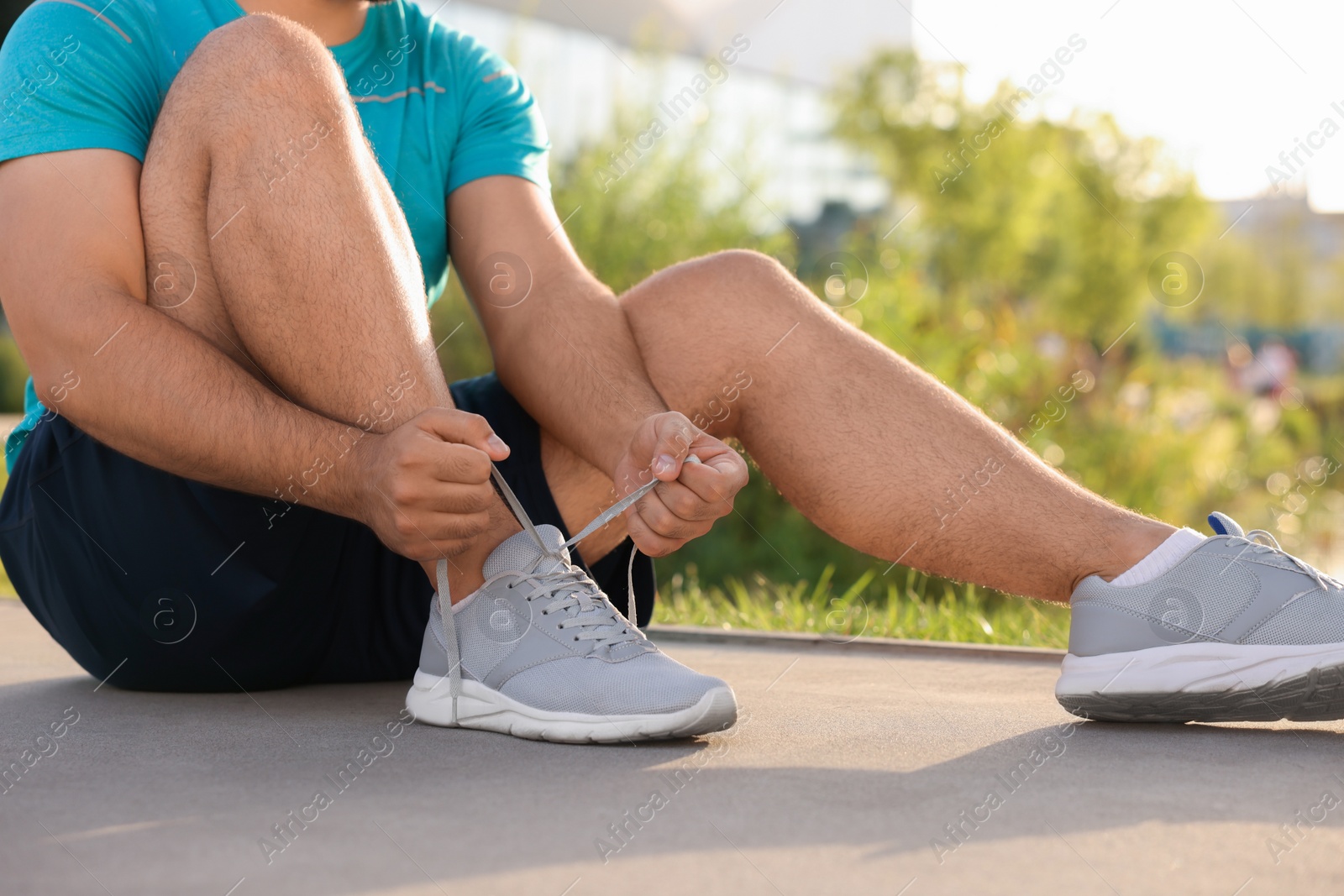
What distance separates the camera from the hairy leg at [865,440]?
1.71 meters

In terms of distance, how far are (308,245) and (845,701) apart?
1078 millimetres

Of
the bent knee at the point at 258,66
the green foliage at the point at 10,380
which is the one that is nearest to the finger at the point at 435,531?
Answer: the bent knee at the point at 258,66

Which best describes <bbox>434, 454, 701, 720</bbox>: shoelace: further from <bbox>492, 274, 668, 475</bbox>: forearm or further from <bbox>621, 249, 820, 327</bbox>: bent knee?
<bbox>621, 249, 820, 327</bbox>: bent knee

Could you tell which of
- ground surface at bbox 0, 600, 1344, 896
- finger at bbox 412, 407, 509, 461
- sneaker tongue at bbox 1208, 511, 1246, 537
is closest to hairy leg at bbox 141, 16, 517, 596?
finger at bbox 412, 407, 509, 461

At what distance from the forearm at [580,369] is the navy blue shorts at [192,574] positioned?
113 millimetres

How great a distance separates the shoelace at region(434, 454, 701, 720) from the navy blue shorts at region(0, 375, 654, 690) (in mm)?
200

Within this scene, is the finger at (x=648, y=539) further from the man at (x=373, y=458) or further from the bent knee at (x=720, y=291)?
the bent knee at (x=720, y=291)

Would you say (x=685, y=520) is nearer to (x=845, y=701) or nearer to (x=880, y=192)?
(x=845, y=701)

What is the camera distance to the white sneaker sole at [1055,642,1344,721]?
1583 millimetres

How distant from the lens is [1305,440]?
1037cm

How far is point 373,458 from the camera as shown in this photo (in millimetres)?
1452

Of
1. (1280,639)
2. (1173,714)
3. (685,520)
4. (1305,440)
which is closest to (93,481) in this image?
(685,520)

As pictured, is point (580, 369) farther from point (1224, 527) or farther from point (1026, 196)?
point (1026, 196)

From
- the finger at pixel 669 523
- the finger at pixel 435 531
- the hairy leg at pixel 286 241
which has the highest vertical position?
the hairy leg at pixel 286 241
